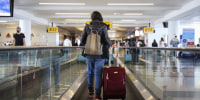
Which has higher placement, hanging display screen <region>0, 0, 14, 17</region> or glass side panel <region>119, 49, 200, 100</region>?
hanging display screen <region>0, 0, 14, 17</region>

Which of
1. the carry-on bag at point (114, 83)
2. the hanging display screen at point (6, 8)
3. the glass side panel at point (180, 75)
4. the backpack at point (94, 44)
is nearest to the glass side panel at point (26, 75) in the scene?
the backpack at point (94, 44)

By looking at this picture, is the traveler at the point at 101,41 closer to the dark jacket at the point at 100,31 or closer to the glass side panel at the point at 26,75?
the dark jacket at the point at 100,31

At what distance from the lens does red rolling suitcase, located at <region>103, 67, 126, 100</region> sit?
367 centimetres

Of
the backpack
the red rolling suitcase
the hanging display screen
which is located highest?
the hanging display screen

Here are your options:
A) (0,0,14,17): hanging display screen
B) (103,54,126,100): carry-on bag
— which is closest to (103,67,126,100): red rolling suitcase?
(103,54,126,100): carry-on bag

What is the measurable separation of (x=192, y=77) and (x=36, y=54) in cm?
213

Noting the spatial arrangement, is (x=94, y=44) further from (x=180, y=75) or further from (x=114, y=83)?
(x=180, y=75)

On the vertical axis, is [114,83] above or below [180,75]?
below

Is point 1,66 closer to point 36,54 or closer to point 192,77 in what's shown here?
point 36,54

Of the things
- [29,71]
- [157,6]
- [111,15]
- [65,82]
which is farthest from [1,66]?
[111,15]

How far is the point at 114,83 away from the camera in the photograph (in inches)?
145

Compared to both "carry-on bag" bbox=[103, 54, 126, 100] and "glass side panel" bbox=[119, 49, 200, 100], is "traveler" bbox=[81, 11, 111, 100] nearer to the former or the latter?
"carry-on bag" bbox=[103, 54, 126, 100]

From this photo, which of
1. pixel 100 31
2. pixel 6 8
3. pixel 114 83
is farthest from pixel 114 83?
pixel 6 8

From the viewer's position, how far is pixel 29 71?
2494 mm
